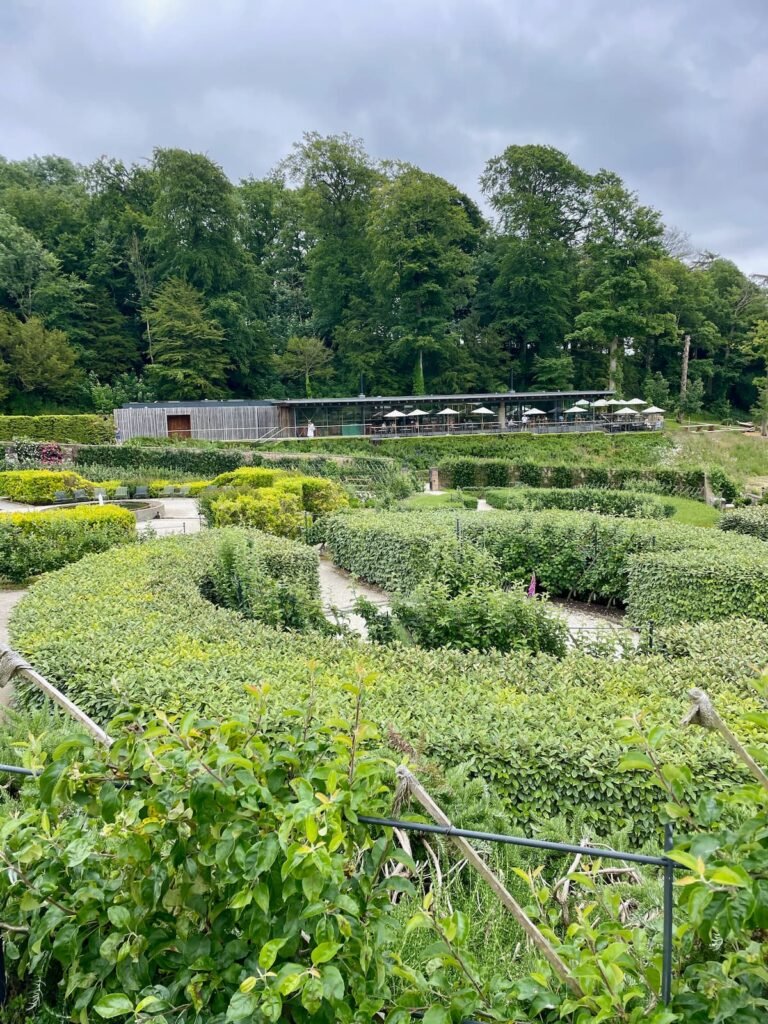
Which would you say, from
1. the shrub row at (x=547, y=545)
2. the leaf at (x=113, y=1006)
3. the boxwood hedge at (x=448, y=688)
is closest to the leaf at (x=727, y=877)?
the boxwood hedge at (x=448, y=688)

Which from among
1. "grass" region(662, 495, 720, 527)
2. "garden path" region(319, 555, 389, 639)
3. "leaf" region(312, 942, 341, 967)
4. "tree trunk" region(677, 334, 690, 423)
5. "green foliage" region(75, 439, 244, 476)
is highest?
"tree trunk" region(677, 334, 690, 423)

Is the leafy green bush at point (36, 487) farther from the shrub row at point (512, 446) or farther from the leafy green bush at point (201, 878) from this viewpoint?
the leafy green bush at point (201, 878)

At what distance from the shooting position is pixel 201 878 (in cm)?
178

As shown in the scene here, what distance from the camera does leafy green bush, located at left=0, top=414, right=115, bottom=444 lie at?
4066 centimetres

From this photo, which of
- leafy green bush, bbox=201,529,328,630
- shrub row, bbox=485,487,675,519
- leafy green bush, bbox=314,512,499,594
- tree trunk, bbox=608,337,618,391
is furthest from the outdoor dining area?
leafy green bush, bbox=201,529,328,630

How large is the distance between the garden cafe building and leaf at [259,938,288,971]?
4146 cm

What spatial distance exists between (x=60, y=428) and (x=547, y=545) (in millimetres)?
39418

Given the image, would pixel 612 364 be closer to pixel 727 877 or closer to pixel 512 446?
pixel 512 446

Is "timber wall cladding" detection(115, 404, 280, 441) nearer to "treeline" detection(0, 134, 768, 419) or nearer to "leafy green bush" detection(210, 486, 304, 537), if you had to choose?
"treeline" detection(0, 134, 768, 419)

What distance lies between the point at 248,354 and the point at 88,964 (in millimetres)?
58257

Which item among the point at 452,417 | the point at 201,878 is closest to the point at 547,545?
the point at 201,878

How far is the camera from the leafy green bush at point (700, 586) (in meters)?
7.66

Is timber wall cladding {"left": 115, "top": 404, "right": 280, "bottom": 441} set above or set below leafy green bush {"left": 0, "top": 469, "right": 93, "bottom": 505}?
above

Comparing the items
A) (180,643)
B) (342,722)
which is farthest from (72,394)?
(342,722)
